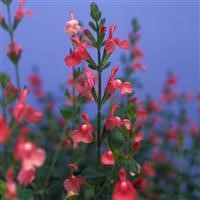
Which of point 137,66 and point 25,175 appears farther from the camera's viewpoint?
point 137,66

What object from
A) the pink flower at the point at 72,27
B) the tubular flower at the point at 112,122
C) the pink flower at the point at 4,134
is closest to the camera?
the pink flower at the point at 4,134

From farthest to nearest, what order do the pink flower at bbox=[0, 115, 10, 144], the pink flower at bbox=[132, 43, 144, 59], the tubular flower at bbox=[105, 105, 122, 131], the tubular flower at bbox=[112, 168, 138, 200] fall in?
the pink flower at bbox=[132, 43, 144, 59] → the tubular flower at bbox=[105, 105, 122, 131] → the tubular flower at bbox=[112, 168, 138, 200] → the pink flower at bbox=[0, 115, 10, 144]

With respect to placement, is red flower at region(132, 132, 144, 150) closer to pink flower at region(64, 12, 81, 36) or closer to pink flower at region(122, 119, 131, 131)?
pink flower at region(122, 119, 131, 131)

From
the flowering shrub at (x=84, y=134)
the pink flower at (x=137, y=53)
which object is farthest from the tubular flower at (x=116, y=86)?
the pink flower at (x=137, y=53)

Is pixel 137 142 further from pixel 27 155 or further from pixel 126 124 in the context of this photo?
pixel 27 155

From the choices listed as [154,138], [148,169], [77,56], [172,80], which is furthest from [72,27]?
[172,80]

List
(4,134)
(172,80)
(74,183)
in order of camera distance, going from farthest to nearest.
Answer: (172,80) < (74,183) < (4,134)

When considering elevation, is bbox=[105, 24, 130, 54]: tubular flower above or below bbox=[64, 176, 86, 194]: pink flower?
above

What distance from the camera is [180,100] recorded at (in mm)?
2461

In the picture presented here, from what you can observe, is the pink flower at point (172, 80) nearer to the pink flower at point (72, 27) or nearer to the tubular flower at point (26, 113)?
the pink flower at point (72, 27)

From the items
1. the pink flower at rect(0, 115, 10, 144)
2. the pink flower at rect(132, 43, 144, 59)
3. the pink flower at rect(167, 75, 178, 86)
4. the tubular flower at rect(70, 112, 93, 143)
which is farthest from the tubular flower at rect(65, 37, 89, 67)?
the pink flower at rect(167, 75, 178, 86)

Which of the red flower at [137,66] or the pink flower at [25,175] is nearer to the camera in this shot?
the pink flower at [25,175]

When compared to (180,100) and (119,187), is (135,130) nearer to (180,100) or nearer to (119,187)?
(119,187)

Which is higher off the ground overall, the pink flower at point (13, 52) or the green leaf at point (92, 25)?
the green leaf at point (92, 25)
